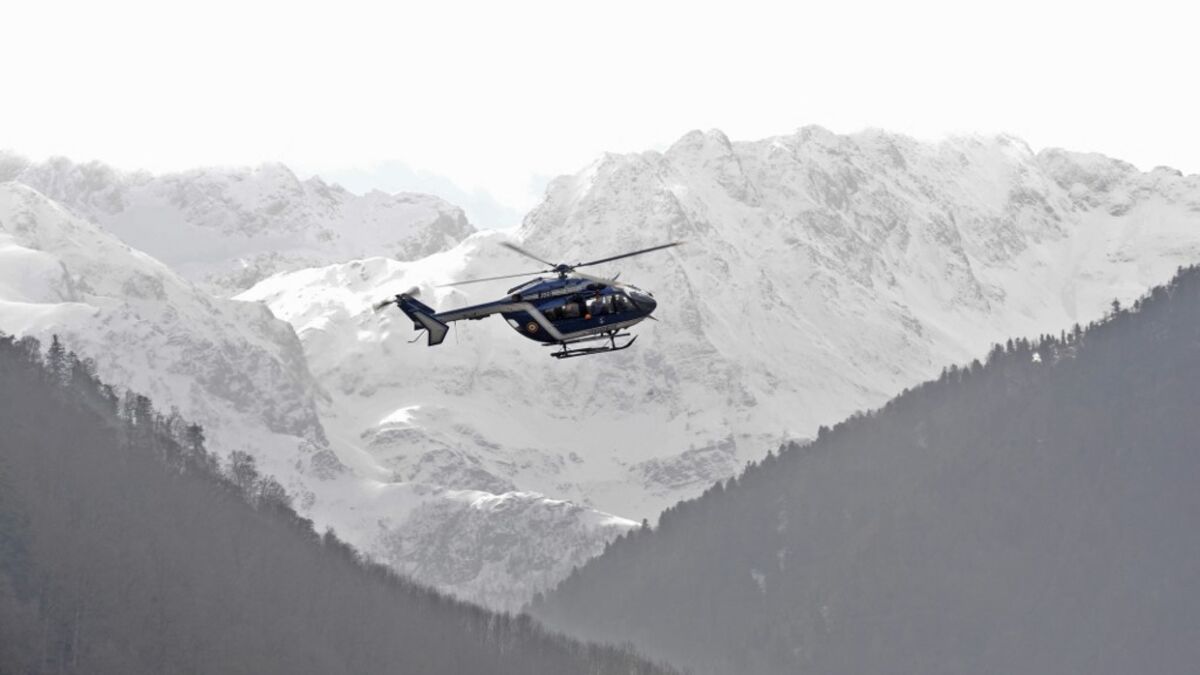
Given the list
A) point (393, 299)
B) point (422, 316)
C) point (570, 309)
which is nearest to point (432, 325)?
point (422, 316)

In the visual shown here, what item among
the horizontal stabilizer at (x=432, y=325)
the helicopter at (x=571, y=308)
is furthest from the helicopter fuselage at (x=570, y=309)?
the horizontal stabilizer at (x=432, y=325)

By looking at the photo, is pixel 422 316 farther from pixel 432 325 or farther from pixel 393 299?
pixel 393 299

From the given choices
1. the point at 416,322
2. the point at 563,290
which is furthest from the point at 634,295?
the point at 416,322

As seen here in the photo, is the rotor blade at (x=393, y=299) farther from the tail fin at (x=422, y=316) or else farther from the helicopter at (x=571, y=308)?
the helicopter at (x=571, y=308)

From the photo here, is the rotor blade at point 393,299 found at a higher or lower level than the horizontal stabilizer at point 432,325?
higher

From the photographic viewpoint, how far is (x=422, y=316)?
143125 millimetres

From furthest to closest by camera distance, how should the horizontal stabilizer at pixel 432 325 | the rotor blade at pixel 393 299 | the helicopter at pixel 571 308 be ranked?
the horizontal stabilizer at pixel 432 325
the helicopter at pixel 571 308
the rotor blade at pixel 393 299

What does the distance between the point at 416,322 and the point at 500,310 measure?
957 cm

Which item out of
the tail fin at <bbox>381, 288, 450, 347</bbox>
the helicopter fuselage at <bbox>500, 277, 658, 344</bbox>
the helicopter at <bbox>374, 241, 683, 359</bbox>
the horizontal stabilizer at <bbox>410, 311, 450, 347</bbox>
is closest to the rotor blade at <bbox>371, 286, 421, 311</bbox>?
the tail fin at <bbox>381, 288, 450, 347</bbox>

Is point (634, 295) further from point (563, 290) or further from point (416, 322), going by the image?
point (416, 322)

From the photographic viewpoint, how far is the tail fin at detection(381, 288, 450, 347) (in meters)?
140

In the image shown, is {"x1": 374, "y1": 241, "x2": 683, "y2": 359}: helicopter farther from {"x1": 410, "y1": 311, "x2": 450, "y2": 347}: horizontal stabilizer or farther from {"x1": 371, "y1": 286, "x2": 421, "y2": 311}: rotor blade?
{"x1": 410, "y1": 311, "x2": 450, "y2": 347}: horizontal stabilizer

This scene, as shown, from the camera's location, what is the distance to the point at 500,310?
135375mm

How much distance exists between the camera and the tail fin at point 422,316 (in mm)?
140500
